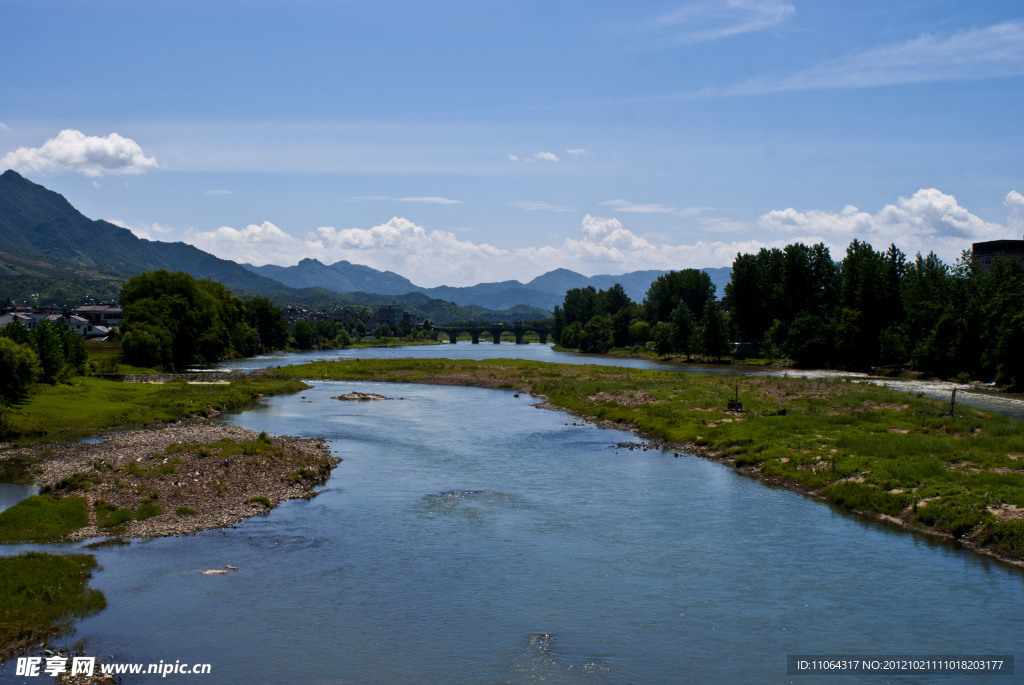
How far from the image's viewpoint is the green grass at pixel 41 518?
29109 millimetres

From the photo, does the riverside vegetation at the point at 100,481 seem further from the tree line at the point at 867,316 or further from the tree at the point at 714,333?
the tree at the point at 714,333

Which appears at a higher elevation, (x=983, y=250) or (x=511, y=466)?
(x=983, y=250)

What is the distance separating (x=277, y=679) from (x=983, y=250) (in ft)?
734

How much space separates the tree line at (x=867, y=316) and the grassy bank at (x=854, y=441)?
33861 mm

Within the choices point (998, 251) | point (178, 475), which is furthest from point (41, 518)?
point (998, 251)

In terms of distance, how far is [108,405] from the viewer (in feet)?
218

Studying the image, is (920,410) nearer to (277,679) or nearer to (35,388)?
(277,679)

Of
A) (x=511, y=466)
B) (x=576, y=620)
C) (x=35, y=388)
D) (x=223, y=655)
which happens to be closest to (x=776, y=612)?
(x=576, y=620)

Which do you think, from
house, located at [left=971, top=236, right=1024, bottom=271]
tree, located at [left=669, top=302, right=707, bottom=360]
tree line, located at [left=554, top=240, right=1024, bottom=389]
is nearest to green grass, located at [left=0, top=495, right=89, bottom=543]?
tree line, located at [left=554, top=240, right=1024, bottom=389]

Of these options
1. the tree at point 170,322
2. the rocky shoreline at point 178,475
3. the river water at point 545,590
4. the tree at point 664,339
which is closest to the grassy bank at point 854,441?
the river water at point 545,590

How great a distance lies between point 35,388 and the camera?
211 feet

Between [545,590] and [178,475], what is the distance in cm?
2233

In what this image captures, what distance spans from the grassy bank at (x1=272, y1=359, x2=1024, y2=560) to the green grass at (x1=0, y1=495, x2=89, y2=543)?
35.0 m

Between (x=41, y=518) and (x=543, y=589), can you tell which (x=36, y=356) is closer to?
(x=41, y=518)
